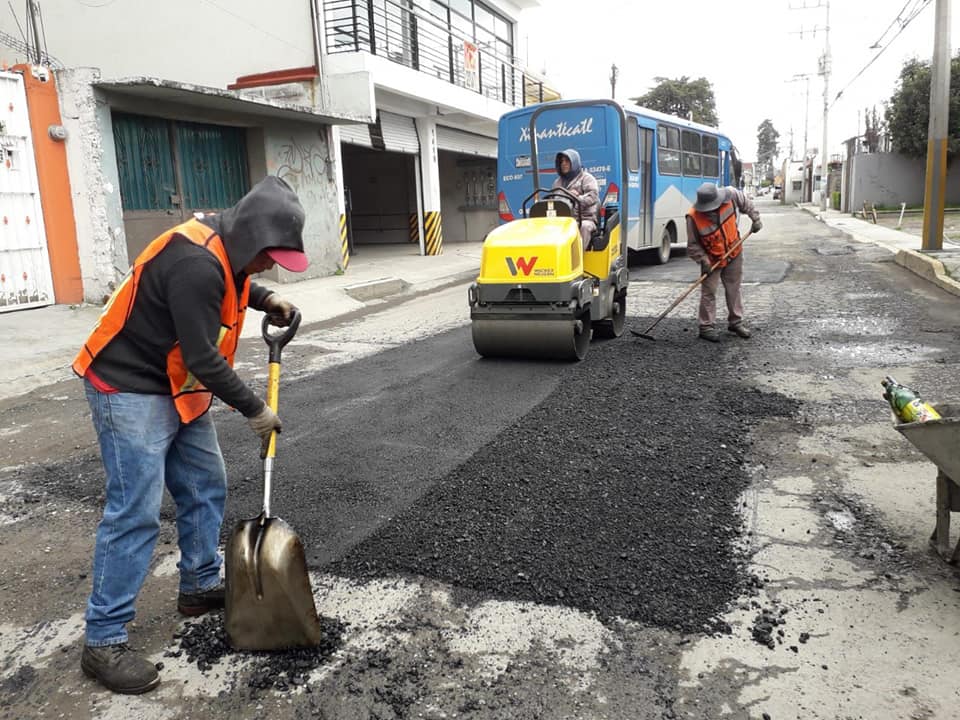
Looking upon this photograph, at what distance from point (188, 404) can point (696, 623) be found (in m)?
2.10

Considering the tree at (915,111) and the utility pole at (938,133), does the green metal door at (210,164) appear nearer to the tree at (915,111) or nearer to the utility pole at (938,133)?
the utility pole at (938,133)

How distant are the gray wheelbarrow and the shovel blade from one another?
2.45 m

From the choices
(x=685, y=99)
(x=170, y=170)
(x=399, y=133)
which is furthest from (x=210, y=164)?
(x=685, y=99)

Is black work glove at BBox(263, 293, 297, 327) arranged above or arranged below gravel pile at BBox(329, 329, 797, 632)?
above

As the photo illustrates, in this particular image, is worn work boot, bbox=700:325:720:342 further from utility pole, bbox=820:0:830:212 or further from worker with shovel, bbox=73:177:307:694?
utility pole, bbox=820:0:830:212

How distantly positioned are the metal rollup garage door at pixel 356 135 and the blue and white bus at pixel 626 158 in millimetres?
4037

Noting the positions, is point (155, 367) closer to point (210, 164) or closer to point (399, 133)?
point (210, 164)

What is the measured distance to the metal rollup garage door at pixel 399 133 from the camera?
17203 millimetres

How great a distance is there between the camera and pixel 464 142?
22172 millimetres

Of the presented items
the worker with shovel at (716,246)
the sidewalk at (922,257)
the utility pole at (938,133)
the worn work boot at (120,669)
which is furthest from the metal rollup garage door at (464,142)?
the worn work boot at (120,669)

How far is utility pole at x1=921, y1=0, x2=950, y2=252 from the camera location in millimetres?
13812

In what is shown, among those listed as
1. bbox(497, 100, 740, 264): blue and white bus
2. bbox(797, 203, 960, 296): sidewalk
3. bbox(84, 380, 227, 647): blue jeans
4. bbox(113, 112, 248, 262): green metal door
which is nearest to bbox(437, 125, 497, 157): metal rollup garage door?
bbox(497, 100, 740, 264): blue and white bus

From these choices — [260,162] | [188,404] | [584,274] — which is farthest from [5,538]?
[260,162]

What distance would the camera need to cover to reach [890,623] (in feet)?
9.43
